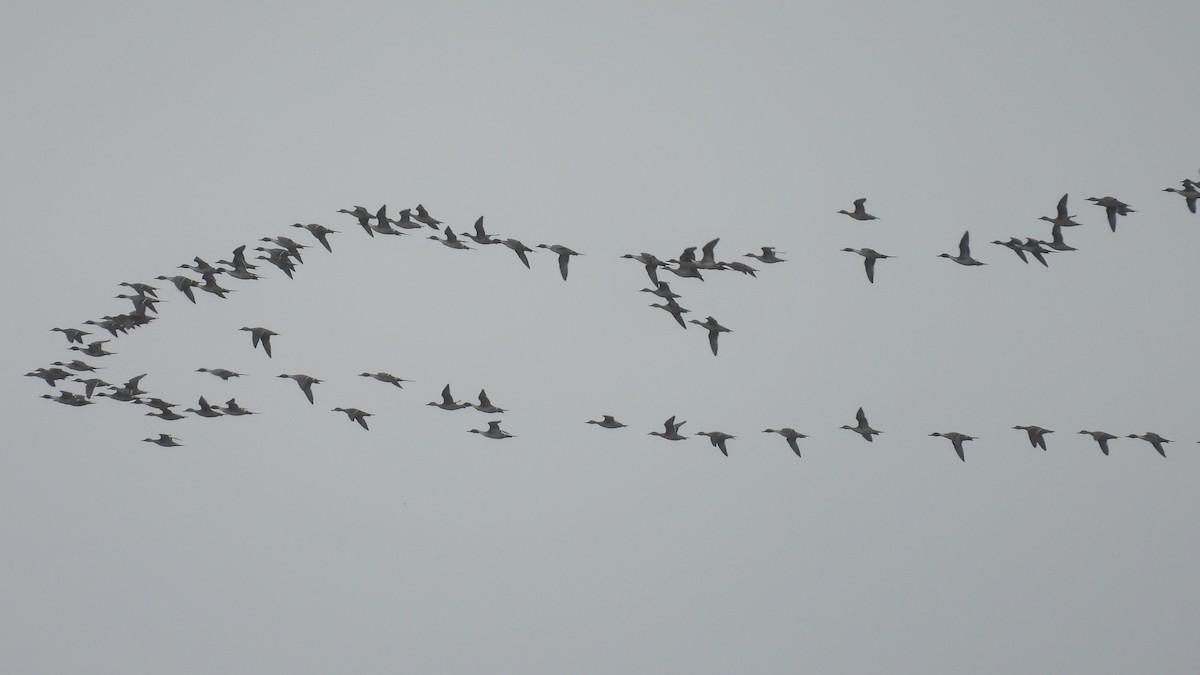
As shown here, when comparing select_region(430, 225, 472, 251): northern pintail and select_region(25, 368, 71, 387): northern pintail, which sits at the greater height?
select_region(430, 225, 472, 251): northern pintail

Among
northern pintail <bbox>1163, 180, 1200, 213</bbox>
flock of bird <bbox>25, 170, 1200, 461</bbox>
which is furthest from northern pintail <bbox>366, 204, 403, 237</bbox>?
northern pintail <bbox>1163, 180, 1200, 213</bbox>

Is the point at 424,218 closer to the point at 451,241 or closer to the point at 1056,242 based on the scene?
the point at 451,241

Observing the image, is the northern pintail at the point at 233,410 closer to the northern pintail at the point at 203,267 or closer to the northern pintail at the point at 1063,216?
the northern pintail at the point at 203,267

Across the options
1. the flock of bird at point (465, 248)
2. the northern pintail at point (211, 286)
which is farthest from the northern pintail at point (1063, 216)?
the northern pintail at point (211, 286)

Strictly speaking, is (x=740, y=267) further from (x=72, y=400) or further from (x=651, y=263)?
(x=72, y=400)

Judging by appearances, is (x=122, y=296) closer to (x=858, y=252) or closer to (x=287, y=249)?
(x=287, y=249)

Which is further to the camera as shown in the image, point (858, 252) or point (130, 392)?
point (130, 392)

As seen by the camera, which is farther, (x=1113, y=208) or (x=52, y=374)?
(x=52, y=374)

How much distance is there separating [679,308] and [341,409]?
12.5 meters

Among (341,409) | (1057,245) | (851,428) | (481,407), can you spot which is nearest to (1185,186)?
(1057,245)

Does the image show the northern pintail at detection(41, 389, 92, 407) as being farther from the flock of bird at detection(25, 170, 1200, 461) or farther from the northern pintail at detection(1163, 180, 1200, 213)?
the northern pintail at detection(1163, 180, 1200, 213)

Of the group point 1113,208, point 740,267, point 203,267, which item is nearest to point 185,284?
point 203,267

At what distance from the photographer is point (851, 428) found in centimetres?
6025

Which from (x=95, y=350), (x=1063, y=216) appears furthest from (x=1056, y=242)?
(x=95, y=350)
